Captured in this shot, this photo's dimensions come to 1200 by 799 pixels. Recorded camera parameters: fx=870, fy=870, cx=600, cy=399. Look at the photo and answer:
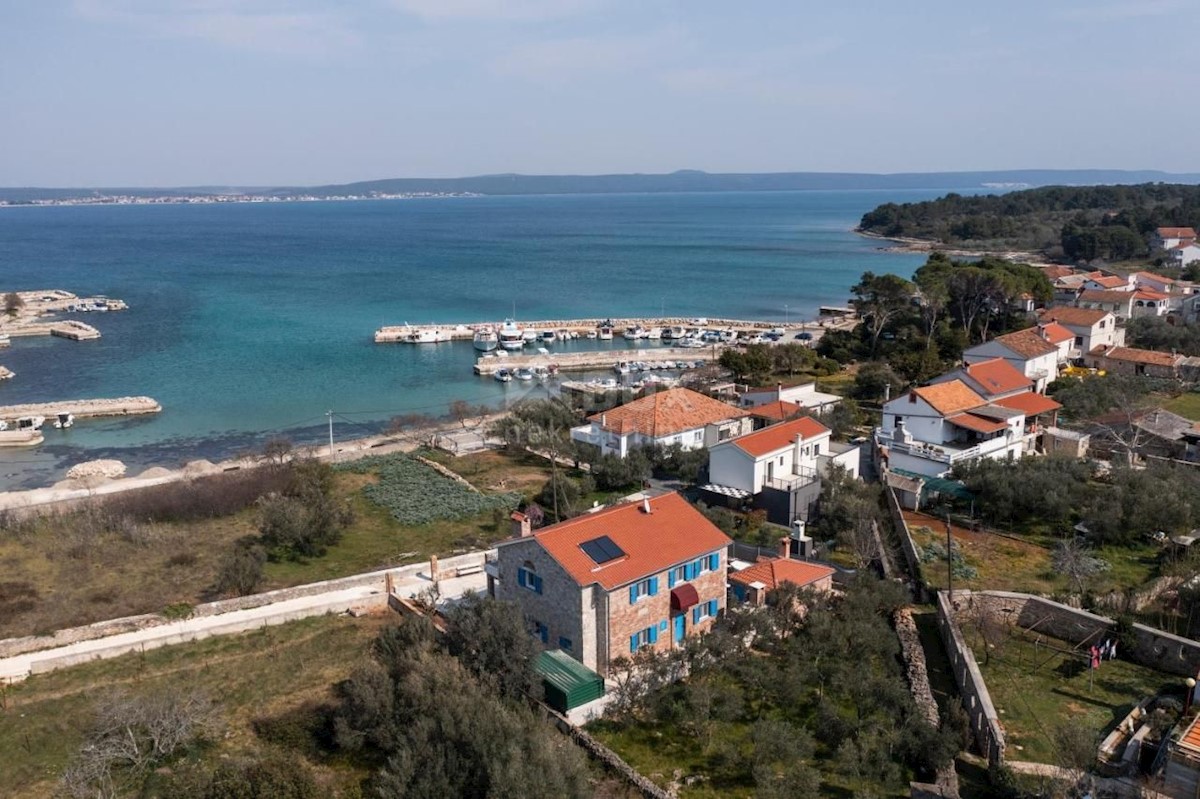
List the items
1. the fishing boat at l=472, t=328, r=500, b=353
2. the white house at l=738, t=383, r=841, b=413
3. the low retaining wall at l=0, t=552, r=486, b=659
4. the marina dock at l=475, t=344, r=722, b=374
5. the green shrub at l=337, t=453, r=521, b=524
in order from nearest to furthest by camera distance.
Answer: the low retaining wall at l=0, t=552, r=486, b=659, the green shrub at l=337, t=453, r=521, b=524, the white house at l=738, t=383, r=841, b=413, the marina dock at l=475, t=344, r=722, b=374, the fishing boat at l=472, t=328, r=500, b=353

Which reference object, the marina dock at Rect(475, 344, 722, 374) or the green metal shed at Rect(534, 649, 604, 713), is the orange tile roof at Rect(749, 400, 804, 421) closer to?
the green metal shed at Rect(534, 649, 604, 713)

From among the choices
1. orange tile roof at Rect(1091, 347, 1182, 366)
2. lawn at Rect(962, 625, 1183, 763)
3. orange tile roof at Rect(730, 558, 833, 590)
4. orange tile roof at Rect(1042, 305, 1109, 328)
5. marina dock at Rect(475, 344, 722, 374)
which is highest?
orange tile roof at Rect(1042, 305, 1109, 328)

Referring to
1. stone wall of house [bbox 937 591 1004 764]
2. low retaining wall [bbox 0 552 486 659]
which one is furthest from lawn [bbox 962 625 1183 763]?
low retaining wall [bbox 0 552 486 659]

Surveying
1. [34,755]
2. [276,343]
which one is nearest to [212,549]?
[34,755]

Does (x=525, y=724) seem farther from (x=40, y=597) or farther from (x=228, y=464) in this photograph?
(x=228, y=464)

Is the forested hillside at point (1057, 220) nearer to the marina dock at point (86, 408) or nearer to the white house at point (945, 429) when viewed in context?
the white house at point (945, 429)

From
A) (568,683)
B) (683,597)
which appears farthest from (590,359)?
(568,683)

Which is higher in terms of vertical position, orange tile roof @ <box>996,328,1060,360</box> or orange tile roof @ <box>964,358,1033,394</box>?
orange tile roof @ <box>996,328,1060,360</box>
